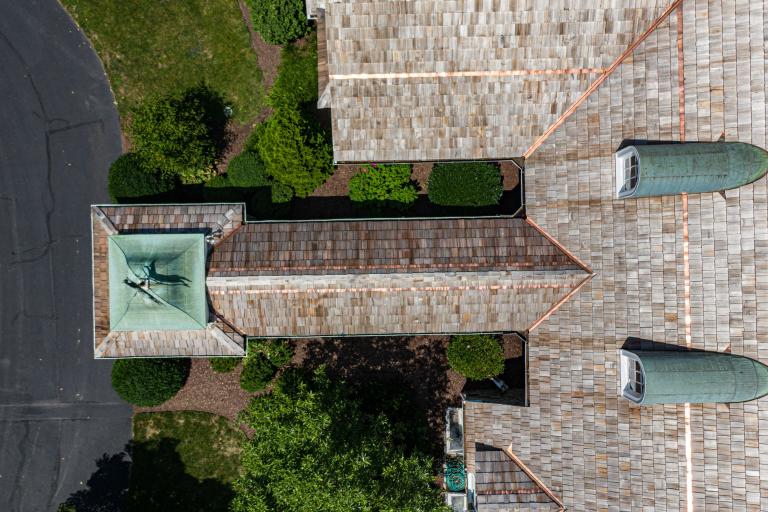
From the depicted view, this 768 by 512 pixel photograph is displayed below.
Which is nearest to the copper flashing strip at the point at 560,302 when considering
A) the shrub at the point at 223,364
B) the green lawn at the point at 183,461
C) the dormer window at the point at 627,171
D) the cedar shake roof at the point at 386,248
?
the cedar shake roof at the point at 386,248

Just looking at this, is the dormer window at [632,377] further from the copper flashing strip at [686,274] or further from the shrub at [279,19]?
the shrub at [279,19]

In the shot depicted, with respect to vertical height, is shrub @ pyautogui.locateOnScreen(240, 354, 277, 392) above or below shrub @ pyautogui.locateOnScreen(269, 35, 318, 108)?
below

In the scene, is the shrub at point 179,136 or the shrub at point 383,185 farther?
the shrub at point 383,185

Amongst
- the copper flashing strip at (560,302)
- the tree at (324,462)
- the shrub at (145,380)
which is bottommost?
the tree at (324,462)

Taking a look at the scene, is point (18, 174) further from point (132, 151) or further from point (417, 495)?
point (417, 495)

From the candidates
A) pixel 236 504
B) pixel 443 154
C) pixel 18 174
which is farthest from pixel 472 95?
pixel 18 174

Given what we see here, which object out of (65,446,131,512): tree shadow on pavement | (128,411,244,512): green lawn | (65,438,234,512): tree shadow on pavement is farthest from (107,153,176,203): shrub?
(65,446,131,512): tree shadow on pavement

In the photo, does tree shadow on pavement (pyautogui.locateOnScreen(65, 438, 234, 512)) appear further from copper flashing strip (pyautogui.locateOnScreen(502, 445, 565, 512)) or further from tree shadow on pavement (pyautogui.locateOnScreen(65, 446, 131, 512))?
copper flashing strip (pyautogui.locateOnScreen(502, 445, 565, 512))
